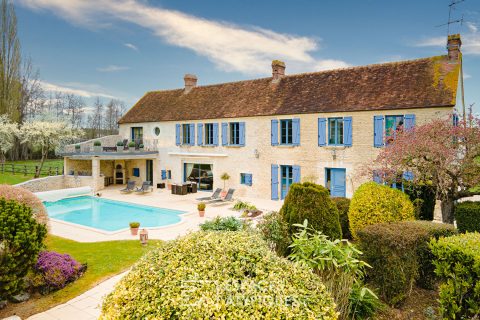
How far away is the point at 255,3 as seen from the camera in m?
18.8

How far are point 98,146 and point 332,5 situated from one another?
19.8m

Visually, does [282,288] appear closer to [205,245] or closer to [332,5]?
[205,245]

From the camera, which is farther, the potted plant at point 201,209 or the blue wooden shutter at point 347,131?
the blue wooden shutter at point 347,131

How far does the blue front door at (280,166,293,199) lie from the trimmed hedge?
1384 cm

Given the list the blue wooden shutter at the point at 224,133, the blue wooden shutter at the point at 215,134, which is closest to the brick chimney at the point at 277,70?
the blue wooden shutter at the point at 224,133

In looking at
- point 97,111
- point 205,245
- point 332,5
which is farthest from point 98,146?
point 97,111

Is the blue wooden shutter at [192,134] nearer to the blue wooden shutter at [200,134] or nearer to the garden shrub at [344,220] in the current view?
the blue wooden shutter at [200,134]

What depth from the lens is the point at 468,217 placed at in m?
9.92

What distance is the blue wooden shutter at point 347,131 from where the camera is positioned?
1839 centimetres

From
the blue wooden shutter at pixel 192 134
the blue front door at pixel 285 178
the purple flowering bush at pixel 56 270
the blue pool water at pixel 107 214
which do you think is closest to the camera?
the purple flowering bush at pixel 56 270

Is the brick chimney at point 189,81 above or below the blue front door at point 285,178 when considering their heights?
above

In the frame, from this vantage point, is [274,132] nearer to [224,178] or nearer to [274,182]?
[274,182]

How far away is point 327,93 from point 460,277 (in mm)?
16478

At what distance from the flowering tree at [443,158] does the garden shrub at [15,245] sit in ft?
34.7
